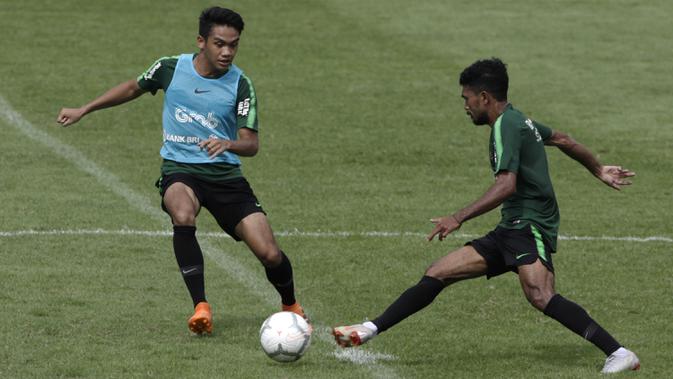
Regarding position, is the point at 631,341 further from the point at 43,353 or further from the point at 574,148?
the point at 43,353

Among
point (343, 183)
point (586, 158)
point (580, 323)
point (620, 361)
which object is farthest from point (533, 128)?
point (343, 183)

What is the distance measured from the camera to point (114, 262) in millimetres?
A: 11883

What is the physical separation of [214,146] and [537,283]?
2156 millimetres

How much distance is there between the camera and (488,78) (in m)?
8.93

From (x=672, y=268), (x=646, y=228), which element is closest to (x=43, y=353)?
(x=672, y=268)

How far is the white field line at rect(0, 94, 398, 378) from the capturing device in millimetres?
9431

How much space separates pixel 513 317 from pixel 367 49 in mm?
12226

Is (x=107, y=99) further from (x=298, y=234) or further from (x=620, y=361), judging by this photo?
(x=620, y=361)

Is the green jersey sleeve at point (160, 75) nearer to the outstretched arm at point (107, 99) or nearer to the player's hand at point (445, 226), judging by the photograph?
the outstretched arm at point (107, 99)

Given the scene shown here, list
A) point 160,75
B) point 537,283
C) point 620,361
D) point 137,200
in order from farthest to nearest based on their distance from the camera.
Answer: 1. point 137,200
2. point 160,75
3. point 537,283
4. point 620,361

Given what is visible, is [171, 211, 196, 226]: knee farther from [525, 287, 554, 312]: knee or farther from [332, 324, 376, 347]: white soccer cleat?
[525, 287, 554, 312]: knee

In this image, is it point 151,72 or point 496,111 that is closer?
point 496,111

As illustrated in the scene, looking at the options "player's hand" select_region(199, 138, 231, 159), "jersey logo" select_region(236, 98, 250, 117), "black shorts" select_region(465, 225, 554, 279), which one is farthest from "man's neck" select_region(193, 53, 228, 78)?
"black shorts" select_region(465, 225, 554, 279)

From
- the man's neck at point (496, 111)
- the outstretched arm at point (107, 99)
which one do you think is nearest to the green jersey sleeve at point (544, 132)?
the man's neck at point (496, 111)
